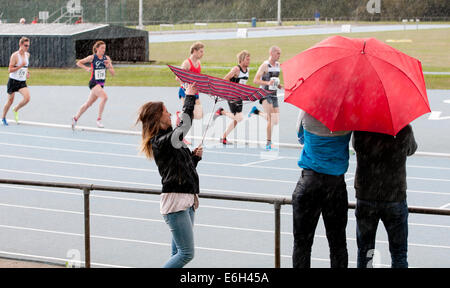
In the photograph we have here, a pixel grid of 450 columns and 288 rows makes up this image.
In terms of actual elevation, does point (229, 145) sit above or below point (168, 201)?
below

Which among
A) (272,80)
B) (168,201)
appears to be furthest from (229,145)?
(168,201)

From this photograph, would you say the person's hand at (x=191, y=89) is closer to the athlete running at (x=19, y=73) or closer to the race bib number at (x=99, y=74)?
the race bib number at (x=99, y=74)

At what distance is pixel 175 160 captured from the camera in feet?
17.8

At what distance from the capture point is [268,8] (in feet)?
338

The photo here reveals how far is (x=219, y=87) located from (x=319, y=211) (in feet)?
3.64

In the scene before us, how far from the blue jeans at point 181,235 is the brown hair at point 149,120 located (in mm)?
507

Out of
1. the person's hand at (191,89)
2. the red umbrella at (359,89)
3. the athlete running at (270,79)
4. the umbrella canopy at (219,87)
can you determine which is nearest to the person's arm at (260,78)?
the athlete running at (270,79)

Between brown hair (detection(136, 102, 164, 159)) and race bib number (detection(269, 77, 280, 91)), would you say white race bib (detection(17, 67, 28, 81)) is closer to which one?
race bib number (detection(269, 77, 280, 91))

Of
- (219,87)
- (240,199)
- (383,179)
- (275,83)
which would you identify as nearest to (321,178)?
(383,179)

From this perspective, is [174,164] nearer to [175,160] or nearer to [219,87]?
[175,160]

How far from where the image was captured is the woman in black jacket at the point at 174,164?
5.39m
